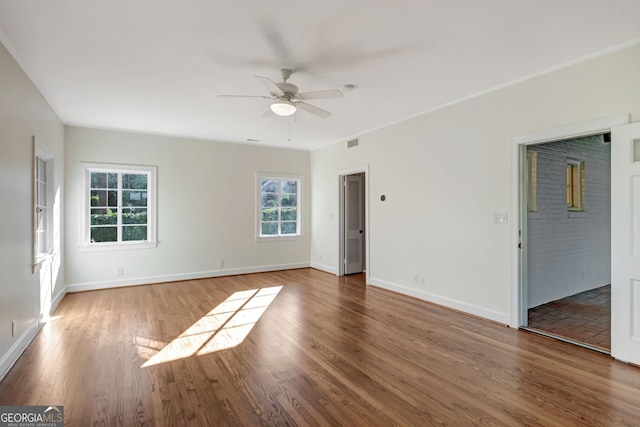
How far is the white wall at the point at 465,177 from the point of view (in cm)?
311

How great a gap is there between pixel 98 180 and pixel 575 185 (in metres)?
7.72

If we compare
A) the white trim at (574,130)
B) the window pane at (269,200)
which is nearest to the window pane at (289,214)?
the window pane at (269,200)

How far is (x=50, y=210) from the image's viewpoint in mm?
4551

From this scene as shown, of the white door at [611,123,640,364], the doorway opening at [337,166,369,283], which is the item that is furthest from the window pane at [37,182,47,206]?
the white door at [611,123,640,364]

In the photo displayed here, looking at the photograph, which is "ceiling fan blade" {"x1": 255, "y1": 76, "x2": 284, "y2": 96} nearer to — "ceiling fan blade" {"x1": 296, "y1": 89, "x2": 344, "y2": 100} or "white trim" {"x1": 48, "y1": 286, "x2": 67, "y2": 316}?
"ceiling fan blade" {"x1": 296, "y1": 89, "x2": 344, "y2": 100}

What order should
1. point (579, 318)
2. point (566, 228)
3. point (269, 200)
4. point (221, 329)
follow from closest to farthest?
point (221, 329), point (579, 318), point (566, 228), point (269, 200)

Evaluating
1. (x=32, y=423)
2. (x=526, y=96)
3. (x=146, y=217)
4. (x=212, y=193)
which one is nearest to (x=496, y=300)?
(x=526, y=96)

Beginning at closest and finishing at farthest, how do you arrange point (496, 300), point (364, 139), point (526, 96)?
point (526, 96), point (496, 300), point (364, 139)

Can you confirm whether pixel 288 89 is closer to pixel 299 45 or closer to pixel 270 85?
pixel 270 85

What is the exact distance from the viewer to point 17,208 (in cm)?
306

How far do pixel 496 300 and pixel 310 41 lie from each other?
11.4ft

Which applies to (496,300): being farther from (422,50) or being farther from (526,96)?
(422,50)

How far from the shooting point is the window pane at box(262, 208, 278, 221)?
7133mm

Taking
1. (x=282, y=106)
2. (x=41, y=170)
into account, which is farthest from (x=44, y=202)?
(x=282, y=106)
